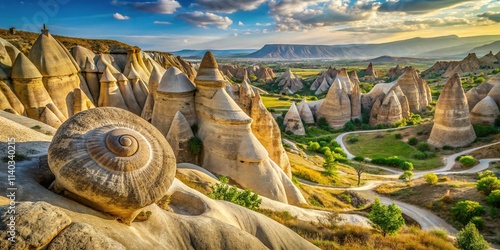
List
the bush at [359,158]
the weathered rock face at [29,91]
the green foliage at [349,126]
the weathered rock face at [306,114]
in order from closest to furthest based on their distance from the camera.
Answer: the weathered rock face at [29,91] → the bush at [359,158] → the green foliage at [349,126] → the weathered rock face at [306,114]

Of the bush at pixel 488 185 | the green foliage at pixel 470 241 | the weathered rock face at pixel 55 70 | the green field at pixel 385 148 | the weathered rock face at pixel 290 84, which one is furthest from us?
the weathered rock face at pixel 290 84

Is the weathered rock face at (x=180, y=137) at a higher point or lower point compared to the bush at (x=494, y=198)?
higher

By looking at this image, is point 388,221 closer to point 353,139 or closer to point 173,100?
point 173,100

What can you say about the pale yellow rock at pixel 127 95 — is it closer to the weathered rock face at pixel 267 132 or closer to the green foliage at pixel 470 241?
the weathered rock face at pixel 267 132

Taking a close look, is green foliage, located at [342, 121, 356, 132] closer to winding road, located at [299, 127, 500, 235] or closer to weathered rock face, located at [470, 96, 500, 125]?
winding road, located at [299, 127, 500, 235]

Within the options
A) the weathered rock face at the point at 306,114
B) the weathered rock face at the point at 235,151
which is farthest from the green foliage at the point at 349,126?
the weathered rock face at the point at 235,151

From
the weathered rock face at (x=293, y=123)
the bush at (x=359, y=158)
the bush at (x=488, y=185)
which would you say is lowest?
the bush at (x=359, y=158)
